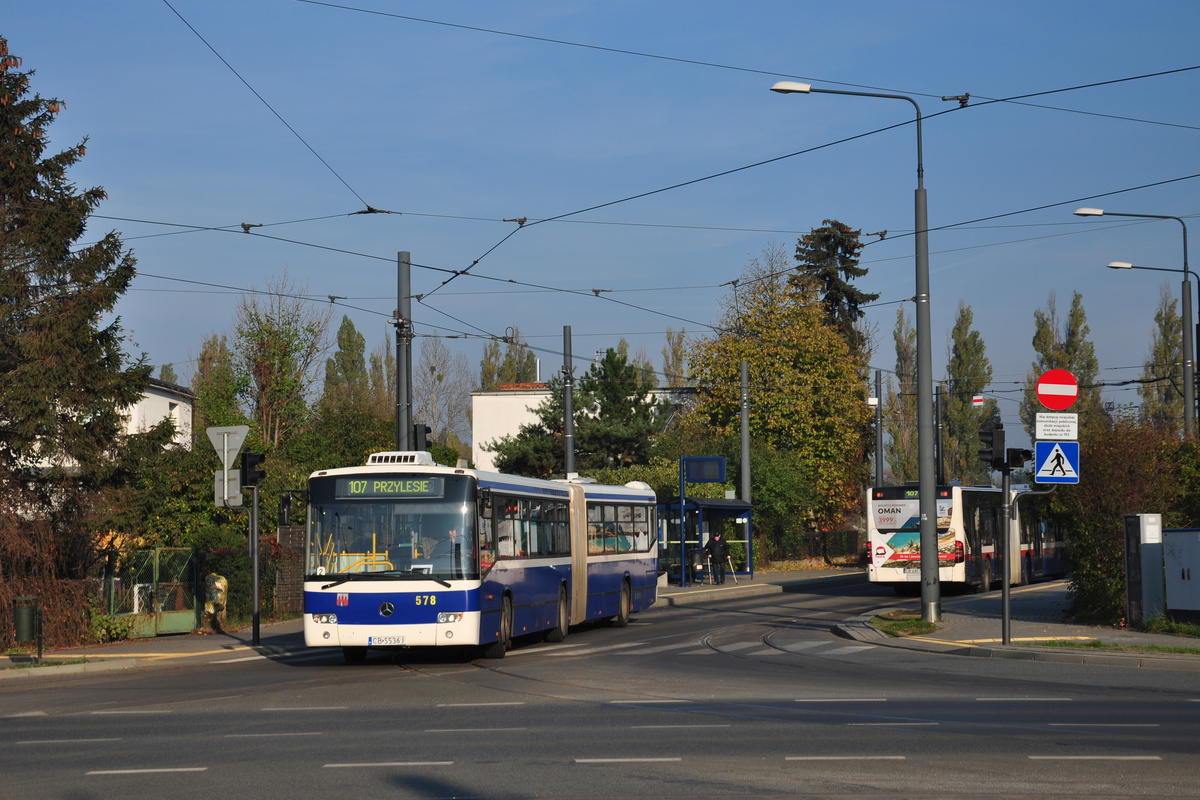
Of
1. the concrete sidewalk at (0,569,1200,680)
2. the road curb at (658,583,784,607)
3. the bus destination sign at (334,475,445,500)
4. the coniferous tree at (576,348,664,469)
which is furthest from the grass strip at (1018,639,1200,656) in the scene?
the coniferous tree at (576,348,664,469)

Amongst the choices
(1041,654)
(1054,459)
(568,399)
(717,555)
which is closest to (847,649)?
(1041,654)

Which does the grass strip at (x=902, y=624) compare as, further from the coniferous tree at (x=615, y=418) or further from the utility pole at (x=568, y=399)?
the coniferous tree at (x=615, y=418)

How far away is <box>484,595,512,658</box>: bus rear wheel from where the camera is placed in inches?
756

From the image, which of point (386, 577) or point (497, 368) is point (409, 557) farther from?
point (497, 368)

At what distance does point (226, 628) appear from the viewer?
25453mm

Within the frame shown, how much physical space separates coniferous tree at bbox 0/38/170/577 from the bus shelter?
1967 cm

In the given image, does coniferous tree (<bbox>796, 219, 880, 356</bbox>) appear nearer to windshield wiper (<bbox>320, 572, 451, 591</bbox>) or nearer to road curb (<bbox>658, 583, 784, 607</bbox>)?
road curb (<bbox>658, 583, 784, 607</bbox>)

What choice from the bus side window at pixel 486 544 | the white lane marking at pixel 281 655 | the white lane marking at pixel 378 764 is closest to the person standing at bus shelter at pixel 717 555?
the white lane marking at pixel 281 655

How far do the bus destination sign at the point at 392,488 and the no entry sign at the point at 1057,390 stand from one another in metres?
9.12

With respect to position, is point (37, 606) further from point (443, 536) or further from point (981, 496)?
point (981, 496)

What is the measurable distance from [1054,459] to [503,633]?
28.0 ft

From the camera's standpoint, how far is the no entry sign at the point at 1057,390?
19.5 metres

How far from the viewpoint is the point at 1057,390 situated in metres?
19.5

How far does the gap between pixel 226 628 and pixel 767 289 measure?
38770 mm
